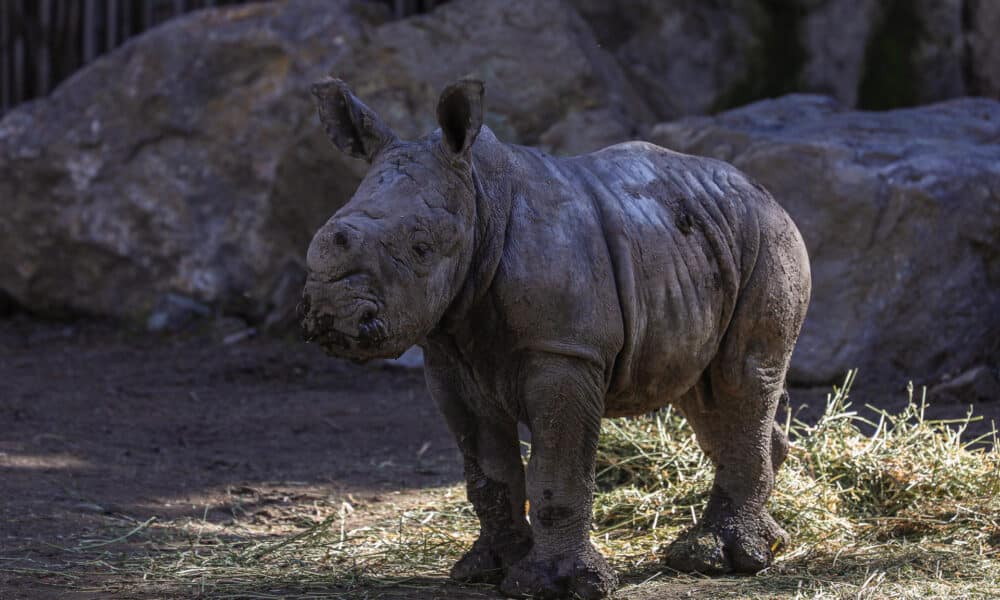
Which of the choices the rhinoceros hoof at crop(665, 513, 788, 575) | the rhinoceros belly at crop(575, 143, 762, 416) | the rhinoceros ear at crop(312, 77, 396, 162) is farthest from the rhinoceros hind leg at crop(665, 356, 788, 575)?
the rhinoceros ear at crop(312, 77, 396, 162)

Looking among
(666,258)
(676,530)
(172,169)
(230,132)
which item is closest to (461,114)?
(666,258)

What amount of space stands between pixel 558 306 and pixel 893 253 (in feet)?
14.6

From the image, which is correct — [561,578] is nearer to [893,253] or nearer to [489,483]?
[489,483]

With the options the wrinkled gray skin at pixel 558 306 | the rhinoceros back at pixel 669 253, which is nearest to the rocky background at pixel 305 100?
the rhinoceros back at pixel 669 253

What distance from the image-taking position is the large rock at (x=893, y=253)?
25.6 ft

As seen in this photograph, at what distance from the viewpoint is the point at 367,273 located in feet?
11.9

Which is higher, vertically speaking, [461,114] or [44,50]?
[461,114]

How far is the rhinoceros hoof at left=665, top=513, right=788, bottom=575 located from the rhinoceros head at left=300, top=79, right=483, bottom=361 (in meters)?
1.35

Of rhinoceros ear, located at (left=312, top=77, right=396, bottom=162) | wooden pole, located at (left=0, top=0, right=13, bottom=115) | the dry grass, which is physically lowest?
the dry grass

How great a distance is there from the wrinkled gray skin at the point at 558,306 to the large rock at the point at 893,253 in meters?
3.24

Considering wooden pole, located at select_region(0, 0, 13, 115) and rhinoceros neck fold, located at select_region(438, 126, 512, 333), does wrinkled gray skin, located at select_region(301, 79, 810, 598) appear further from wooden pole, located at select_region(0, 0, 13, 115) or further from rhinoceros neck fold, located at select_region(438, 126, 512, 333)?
wooden pole, located at select_region(0, 0, 13, 115)

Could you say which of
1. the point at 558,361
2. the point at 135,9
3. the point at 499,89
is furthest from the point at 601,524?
the point at 135,9

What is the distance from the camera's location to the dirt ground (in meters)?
5.23

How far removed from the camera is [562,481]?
4082 mm
